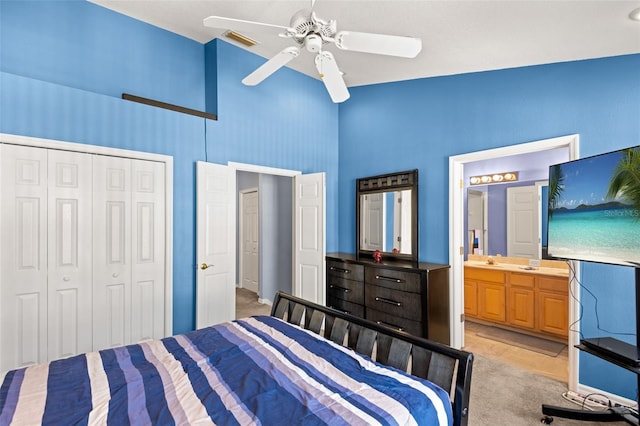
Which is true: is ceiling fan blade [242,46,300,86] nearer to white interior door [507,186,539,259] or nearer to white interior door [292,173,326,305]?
white interior door [292,173,326,305]

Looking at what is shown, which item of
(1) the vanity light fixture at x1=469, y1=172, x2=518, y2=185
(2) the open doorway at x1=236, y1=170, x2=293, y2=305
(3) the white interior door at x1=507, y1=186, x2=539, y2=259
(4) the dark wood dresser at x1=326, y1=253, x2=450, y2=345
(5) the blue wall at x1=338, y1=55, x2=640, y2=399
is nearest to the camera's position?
(5) the blue wall at x1=338, y1=55, x2=640, y2=399

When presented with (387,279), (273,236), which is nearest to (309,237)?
(387,279)

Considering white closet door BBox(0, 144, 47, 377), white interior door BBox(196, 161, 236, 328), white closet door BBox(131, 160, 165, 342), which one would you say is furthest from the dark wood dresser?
white closet door BBox(0, 144, 47, 377)

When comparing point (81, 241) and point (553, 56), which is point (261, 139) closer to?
point (81, 241)

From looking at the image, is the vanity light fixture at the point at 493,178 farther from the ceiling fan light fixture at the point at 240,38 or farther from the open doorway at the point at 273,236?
the ceiling fan light fixture at the point at 240,38

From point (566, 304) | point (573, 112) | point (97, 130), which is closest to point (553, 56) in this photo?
point (573, 112)

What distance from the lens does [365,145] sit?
4.49m

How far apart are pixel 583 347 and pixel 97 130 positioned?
3.99 meters

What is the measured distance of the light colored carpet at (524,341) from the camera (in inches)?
142

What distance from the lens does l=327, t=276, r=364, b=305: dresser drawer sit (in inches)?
152

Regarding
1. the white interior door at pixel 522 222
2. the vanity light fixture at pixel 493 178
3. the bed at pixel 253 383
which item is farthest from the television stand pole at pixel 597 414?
the vanity light fixture at pixel 493 178

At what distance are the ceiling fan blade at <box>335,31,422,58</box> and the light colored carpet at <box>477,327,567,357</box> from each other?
11.4 ft

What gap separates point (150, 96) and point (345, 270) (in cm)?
284

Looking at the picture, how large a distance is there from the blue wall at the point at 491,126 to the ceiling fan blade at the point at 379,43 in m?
1.74
